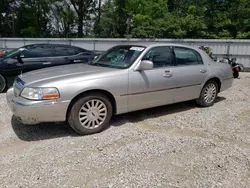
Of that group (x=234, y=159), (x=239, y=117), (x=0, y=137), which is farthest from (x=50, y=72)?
(x=239, y=117)

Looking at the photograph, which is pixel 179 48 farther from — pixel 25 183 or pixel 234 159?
pixel 25 183

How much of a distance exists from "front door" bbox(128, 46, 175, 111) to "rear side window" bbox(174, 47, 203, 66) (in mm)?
Result: 208

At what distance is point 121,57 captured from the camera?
3.91 meters

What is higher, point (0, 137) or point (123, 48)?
point (123, 48)

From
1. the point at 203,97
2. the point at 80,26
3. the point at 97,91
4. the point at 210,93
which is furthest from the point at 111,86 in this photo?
the point at 80,26

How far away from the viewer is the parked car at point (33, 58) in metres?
5.83

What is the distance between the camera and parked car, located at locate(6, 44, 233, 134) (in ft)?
10.00

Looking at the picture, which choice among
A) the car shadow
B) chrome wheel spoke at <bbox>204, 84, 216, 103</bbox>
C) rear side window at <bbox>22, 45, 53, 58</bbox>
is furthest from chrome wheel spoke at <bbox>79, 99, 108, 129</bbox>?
rear side window at <bbox>22, 45, 53, 58</bbox>

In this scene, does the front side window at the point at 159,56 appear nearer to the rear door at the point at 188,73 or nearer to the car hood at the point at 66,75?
the rear door at the point at 188,73

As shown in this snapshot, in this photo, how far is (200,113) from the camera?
14.6 feet

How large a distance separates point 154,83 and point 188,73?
907 mm

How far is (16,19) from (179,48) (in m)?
29.1

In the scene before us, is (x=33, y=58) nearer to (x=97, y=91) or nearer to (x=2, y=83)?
(x=2, y=83)

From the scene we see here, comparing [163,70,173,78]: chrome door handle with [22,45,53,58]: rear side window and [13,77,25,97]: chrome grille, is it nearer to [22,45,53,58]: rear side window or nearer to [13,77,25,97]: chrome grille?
[13,77,25,97]: chrome grille
